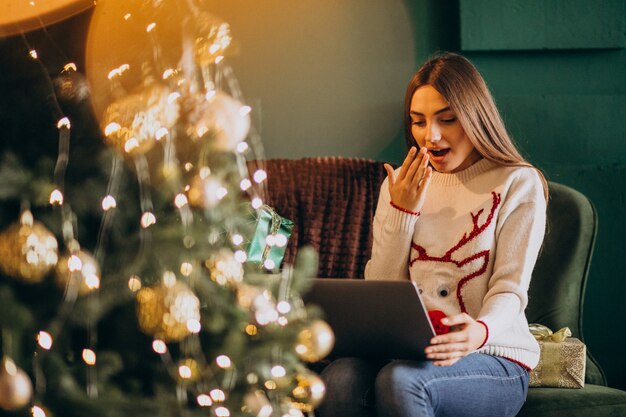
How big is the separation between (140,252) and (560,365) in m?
1.14

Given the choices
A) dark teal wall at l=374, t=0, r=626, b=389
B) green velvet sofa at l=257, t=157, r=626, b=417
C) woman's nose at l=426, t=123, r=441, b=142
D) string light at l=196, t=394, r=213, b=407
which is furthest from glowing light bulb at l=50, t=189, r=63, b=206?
dark teal wall at l=374, t=0, r=626, b=389

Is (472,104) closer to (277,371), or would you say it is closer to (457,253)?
(457,253)

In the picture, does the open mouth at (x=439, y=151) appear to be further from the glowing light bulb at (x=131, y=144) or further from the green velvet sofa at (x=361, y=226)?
the glowing light bulb at (x=131, y=144)

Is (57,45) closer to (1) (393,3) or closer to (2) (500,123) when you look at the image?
(2) (500,123)

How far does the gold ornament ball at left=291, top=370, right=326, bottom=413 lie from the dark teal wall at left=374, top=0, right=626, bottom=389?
1.41m

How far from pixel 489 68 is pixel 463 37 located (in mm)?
142

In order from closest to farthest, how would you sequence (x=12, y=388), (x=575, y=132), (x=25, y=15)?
1. (x=12, y=388)
2. (x=25, y=15)
3. (x=575, y=132)

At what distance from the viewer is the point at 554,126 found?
252cm

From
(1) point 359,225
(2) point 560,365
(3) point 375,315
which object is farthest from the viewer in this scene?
(1) point 359,225

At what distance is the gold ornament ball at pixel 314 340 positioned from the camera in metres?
1.08

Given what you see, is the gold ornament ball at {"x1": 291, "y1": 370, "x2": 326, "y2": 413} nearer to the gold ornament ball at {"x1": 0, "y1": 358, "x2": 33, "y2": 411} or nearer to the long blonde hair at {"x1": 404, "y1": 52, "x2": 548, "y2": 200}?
the gold ornament ball at {"x1": 0, "y1": 358, "x2": 33, "y2": 411}

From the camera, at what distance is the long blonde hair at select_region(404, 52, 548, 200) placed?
1.73 metres

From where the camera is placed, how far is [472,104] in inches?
68.7

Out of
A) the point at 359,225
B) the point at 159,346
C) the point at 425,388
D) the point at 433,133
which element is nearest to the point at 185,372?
the point at 159,346
